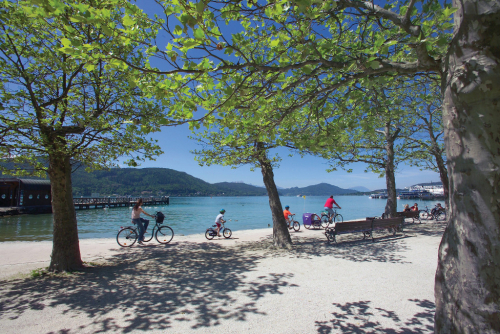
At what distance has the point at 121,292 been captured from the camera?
547 centimetres

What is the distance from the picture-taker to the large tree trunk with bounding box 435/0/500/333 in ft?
7.07

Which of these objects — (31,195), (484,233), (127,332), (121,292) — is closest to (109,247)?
(121,292)

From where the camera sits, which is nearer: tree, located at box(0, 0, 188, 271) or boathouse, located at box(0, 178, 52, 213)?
tree, located at box(0, 0, 188, 271)

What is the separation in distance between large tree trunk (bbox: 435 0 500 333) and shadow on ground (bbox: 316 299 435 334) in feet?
5.15

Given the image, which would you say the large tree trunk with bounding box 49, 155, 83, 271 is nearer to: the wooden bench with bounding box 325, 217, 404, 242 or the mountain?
the wooden bench with bounding box 325, 217, 404, 242

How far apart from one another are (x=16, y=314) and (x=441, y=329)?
6.33m

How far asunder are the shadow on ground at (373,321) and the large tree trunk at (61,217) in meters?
6.64

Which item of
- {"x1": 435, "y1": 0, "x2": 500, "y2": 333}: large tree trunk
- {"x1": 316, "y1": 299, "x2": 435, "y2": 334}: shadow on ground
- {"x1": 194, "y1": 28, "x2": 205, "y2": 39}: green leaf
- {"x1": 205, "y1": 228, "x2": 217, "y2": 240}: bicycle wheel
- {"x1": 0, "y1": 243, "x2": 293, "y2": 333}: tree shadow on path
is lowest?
{"x1": 205, "y1": 228, "x2": 217, "y2": 240}: bicycle wheel

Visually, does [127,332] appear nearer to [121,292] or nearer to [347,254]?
[121,292]

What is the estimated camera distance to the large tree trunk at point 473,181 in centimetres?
216

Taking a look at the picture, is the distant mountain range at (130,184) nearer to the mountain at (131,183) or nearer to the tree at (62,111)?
the mountain at (131,183)

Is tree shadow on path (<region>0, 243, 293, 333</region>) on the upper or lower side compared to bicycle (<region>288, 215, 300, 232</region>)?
upper

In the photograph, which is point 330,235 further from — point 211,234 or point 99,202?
point 99,202

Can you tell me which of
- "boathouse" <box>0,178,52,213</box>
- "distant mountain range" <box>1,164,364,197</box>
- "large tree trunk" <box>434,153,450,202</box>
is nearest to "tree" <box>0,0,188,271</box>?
"large tree trunk" <box>434,153,450,202</box>
